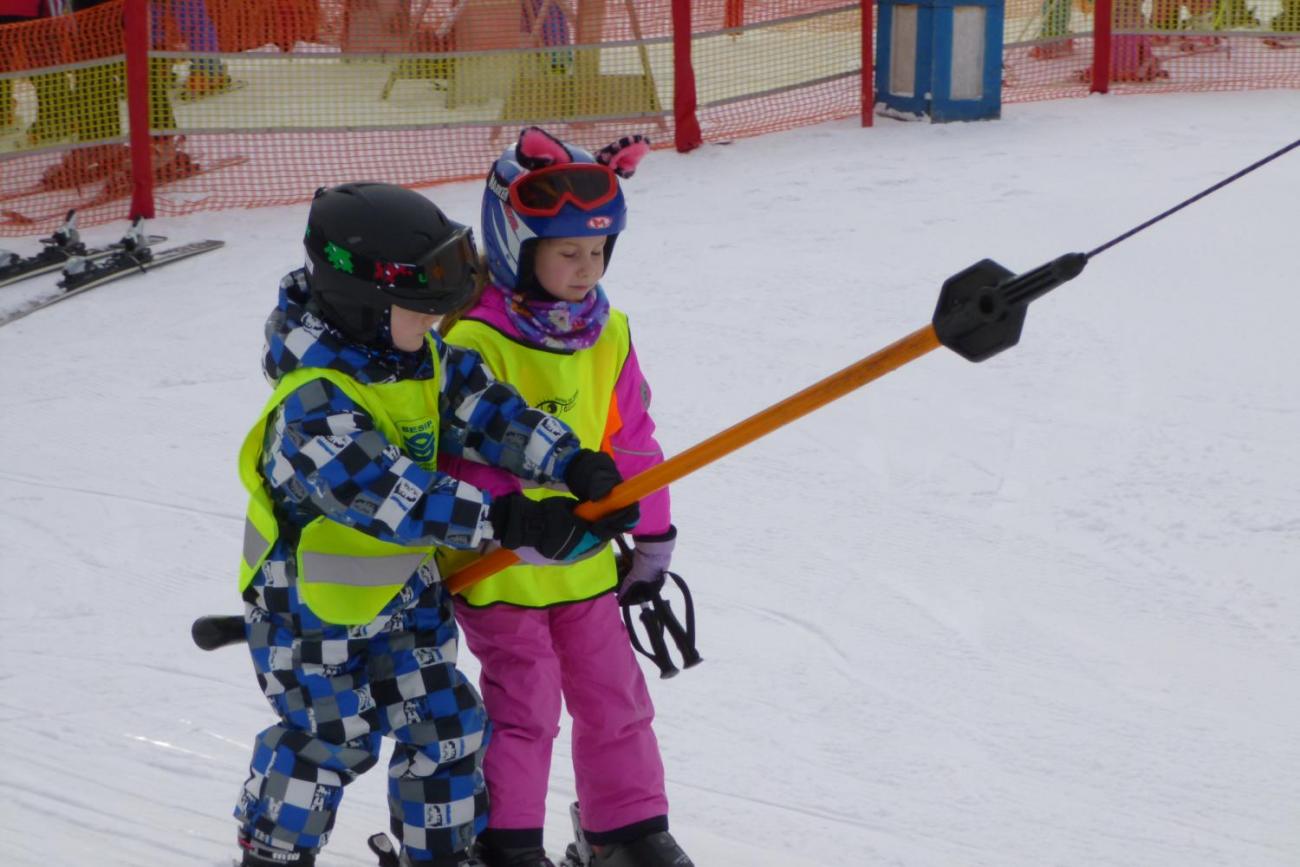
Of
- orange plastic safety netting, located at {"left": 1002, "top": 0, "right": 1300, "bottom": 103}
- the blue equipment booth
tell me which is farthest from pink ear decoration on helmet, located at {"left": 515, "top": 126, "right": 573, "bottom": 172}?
orange plastic safety netting, located at {"left": 1002, "top": 0, "right": 1300, "bottom": 103}

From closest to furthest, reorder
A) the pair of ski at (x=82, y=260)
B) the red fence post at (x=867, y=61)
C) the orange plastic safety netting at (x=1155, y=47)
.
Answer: the pair of ski at (x=82, y=260)
the red fence post at (x=867, y=61)
the orange plastic safety netting at (x=1155, y=47)

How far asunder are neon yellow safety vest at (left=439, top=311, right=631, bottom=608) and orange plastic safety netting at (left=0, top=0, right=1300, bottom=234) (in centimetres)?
604

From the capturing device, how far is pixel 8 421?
6469mm

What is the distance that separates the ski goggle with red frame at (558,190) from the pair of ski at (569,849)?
1321 mm

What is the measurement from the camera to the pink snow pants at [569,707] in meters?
3.27

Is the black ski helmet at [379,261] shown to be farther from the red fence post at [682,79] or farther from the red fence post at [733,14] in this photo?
the red fence post at [733,14]

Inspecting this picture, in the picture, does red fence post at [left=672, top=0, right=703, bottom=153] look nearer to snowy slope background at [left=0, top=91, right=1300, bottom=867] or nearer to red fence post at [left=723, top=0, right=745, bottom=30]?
red fence post at [left=723, top=0, right=745, bottom=30]

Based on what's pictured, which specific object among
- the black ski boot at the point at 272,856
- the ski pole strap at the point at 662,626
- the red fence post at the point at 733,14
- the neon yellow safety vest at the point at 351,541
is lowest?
the black ski boot at the point at 272,856

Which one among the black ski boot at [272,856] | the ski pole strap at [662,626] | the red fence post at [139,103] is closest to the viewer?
the black ski boot at [272,856]

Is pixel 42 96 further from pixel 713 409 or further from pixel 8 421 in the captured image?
pixel 713 409

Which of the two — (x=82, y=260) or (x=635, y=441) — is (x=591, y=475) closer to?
(x=635, y=441)

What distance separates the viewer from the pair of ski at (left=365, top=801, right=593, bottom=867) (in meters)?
3.44

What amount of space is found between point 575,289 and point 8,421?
13.2 feet

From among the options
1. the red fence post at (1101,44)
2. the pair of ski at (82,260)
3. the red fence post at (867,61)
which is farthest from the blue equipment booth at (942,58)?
the pair of ski at (82,260)
